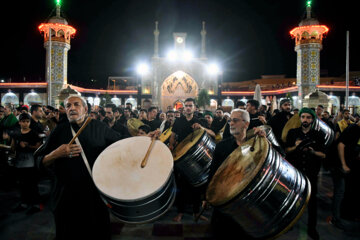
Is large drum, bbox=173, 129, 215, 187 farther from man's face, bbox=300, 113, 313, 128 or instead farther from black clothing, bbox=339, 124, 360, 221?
black clothing, bbox=339, 124, 360, 221

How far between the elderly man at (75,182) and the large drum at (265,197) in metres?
1.18

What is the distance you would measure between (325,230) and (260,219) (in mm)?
2593

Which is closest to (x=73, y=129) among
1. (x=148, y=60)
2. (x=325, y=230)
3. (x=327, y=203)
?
(x=325, y=230)

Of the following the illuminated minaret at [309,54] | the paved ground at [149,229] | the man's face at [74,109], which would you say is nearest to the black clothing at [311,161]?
the paved ground at [149,229]

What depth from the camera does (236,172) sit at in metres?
2.25

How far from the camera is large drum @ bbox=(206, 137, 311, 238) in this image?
195 cm

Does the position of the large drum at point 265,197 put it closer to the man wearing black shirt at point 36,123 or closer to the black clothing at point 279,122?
the black clothing at point 279,122

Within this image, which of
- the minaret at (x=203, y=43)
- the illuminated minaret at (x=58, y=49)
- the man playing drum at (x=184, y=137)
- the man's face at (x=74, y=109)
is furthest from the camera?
the minaret at (x=203, y=43)

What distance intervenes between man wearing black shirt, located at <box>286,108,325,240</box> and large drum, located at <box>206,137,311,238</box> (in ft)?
5.55

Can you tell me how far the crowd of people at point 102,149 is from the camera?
98.2 inches

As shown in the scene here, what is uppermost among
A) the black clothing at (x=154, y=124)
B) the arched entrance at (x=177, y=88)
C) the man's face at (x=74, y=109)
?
the arched entrance at (x=177, y=88)

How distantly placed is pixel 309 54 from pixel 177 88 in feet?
55.4

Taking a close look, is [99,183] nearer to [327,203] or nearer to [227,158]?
[227,158]

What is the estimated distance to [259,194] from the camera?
6.39 feet
